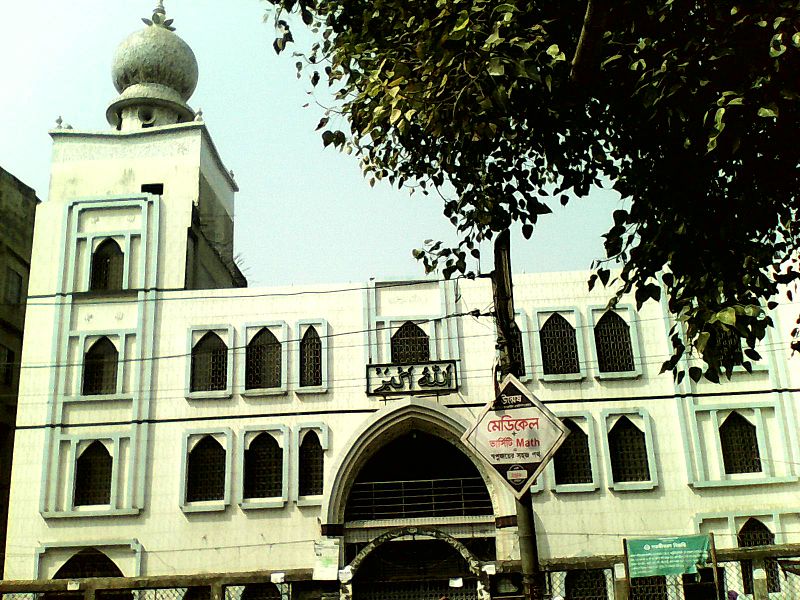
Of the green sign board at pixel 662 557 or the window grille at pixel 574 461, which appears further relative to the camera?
the window grille at pixel 574 461

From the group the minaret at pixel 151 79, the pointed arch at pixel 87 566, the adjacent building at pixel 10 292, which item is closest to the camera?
the pointed arch at pixel 87 566

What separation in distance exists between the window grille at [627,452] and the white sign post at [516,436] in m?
16.2

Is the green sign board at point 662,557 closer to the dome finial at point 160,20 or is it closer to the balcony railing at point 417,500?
the balcony railing at point 417,500

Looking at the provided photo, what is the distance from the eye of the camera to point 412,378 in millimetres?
22125

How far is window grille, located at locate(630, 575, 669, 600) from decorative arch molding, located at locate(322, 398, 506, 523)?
3.43m

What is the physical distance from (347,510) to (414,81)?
53.3 ft

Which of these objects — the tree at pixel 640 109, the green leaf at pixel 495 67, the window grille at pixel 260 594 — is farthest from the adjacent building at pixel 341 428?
the green leaf at pixel 495 67

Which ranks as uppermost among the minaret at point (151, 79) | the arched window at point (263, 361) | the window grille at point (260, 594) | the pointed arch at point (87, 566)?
the minaret at point (151, 79)

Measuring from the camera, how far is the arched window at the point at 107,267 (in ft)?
77.2

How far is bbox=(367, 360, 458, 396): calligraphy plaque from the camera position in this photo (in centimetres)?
2200

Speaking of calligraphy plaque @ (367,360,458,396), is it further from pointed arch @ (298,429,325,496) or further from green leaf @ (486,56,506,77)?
green leaf @ (486,56,506,77)

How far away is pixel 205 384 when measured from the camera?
22.6 metres

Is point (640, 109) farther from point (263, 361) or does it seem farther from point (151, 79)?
point (151, 79)

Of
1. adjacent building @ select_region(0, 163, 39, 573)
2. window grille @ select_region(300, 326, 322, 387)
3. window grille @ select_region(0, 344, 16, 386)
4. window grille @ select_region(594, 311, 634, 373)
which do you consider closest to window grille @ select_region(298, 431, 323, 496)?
window grille @ select_region(300, 326, 322, 387)
